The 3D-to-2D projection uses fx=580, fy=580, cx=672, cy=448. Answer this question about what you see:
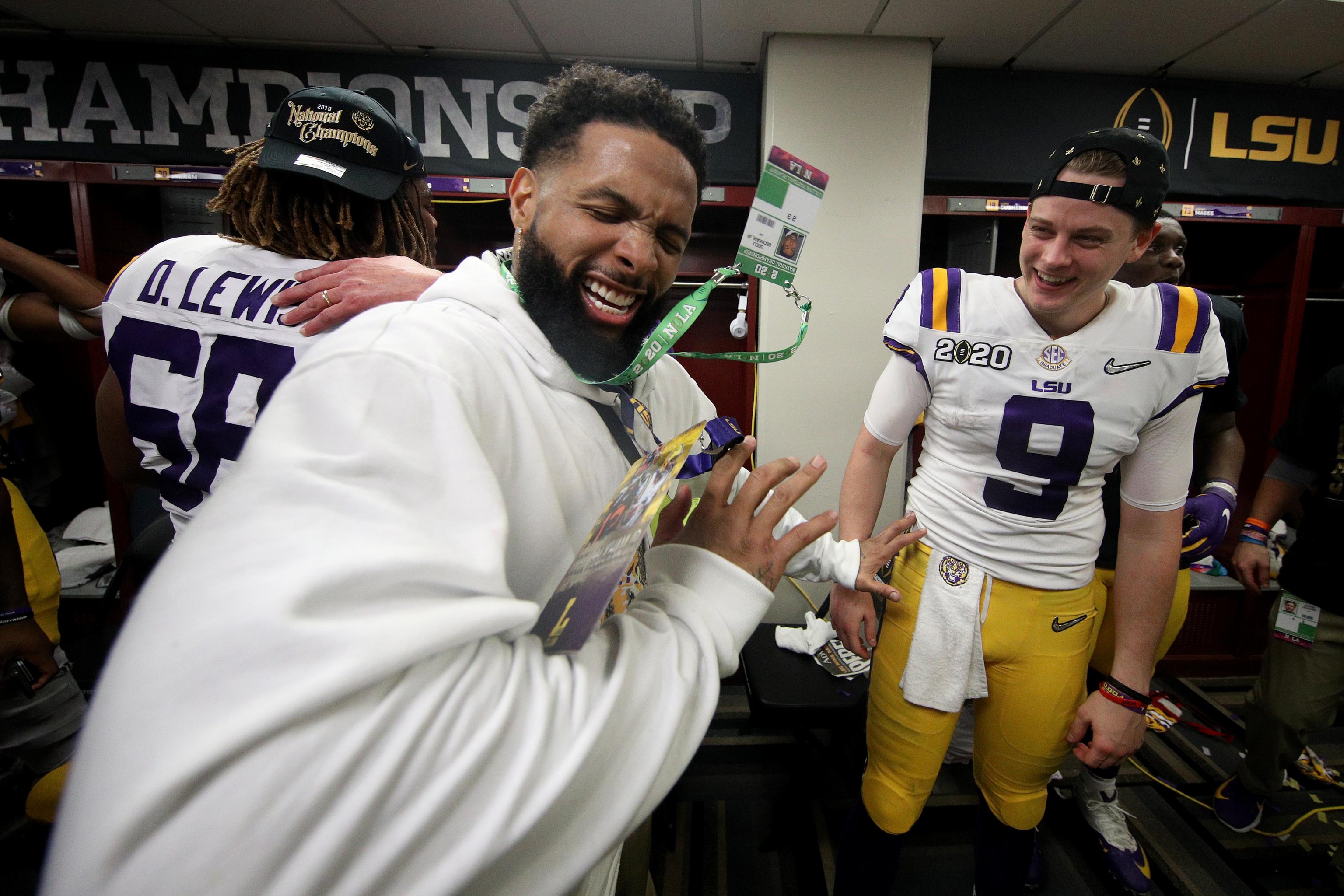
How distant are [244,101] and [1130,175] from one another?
10.6 ft

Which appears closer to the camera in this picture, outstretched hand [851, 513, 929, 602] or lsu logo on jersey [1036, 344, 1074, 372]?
outstretched hand [851, 513, 929, 602]

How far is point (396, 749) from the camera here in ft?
1.14

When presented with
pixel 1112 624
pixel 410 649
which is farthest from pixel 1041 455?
pixel 410 649

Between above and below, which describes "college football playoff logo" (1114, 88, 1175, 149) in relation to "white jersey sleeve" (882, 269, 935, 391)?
above

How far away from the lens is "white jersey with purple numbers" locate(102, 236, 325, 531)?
85 cm

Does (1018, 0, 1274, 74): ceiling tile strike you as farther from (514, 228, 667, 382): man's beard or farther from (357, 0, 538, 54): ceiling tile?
(514, 228, 667, 382): man's beard

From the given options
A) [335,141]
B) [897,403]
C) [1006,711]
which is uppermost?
[335,141]

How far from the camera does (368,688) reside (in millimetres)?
358

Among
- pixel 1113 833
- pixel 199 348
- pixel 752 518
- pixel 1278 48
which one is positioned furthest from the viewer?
pixel 1278 48

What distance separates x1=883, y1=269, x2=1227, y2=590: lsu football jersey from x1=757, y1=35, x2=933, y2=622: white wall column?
1351 millimetres

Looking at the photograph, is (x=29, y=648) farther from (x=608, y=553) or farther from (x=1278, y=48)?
(x=1278, y=48)

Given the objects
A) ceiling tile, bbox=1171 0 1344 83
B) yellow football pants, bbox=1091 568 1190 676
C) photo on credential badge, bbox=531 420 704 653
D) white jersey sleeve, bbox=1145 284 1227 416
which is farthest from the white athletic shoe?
ceiling tile, bbox=1171 0 1344 83

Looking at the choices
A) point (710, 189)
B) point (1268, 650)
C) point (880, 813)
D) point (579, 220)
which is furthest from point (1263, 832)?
point (710, 189)

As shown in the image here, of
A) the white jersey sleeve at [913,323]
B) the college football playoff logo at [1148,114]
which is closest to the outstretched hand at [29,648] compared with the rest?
the white jersey sleeve at [913,323]
